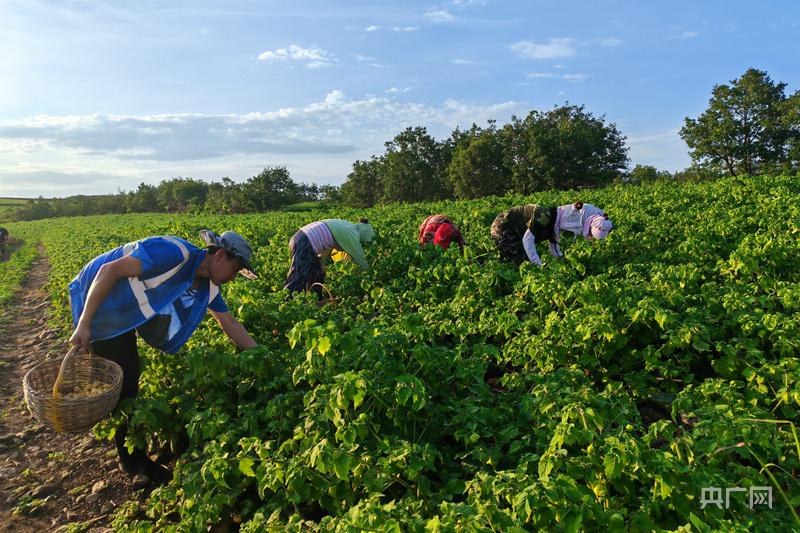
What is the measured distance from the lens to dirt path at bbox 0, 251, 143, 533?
3.57m

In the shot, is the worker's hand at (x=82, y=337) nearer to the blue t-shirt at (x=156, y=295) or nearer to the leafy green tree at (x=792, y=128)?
the blue t-shirt at (x=156, y=295)

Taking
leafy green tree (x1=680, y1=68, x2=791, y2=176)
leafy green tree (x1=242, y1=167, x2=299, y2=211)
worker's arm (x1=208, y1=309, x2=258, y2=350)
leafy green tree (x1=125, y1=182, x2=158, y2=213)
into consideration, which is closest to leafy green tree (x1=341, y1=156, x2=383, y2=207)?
leafy green tree (x1=242, y1=167, x2=299, y2=211)

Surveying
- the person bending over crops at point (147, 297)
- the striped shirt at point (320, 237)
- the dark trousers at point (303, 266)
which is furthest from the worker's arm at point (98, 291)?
the striped shirt at point (320, 237)

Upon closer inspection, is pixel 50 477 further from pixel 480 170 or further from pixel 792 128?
pixel 792 128

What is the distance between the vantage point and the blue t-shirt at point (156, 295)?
3512mm

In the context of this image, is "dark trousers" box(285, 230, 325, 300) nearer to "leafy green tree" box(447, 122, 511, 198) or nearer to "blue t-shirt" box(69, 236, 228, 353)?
"blue t-shirt" box(69, 236, 228, 353)

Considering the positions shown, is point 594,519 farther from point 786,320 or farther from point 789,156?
point 789,156

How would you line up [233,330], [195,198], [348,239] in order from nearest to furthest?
[233,330] < [348,239] < [195,198]

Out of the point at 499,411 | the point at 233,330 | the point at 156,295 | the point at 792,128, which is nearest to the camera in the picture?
the point at 499,411

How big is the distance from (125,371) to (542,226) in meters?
5.12

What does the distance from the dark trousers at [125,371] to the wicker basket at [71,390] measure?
161mm

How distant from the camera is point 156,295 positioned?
3.63 metres

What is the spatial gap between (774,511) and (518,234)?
5.06 m

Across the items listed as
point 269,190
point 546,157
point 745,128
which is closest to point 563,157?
point 546,157
